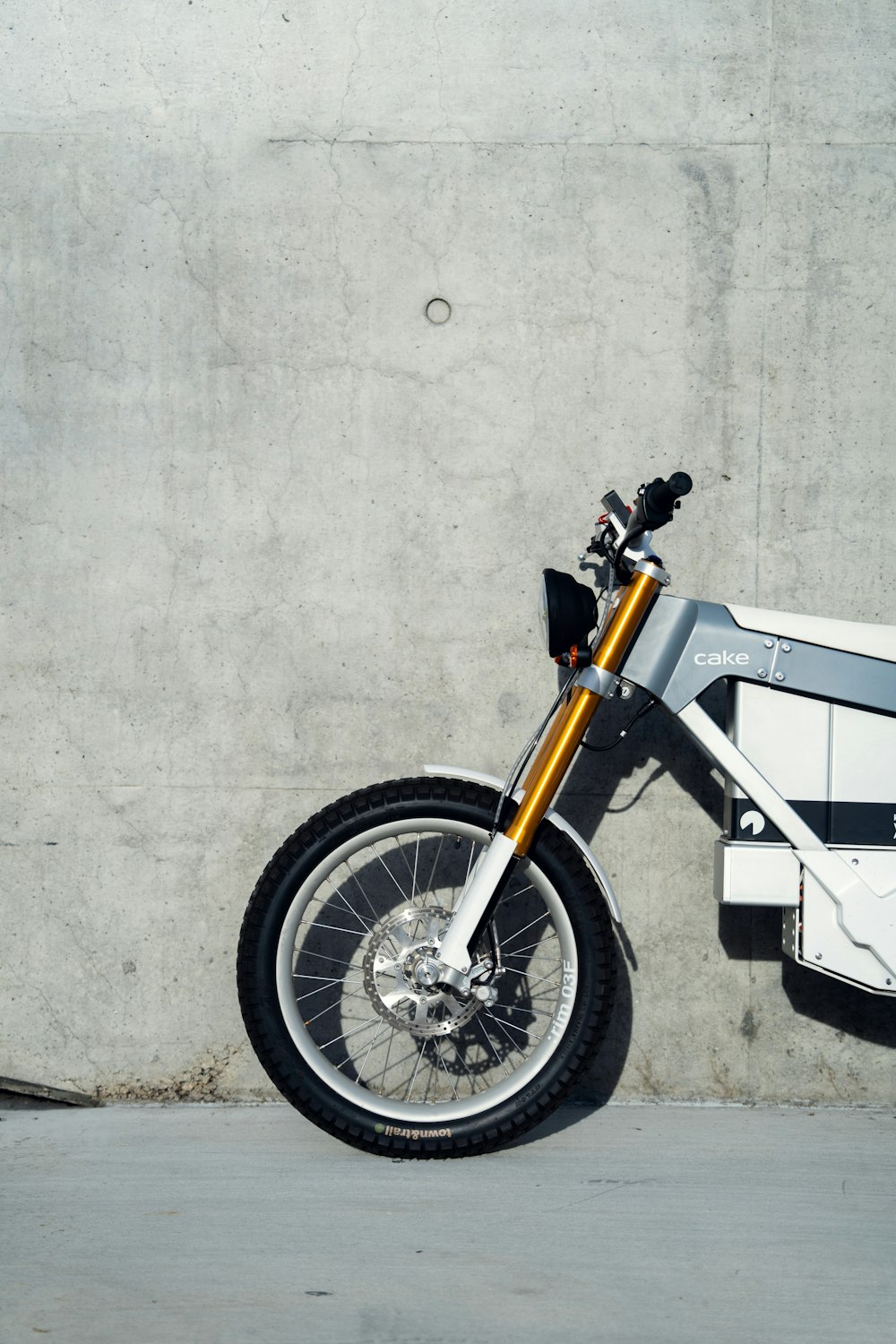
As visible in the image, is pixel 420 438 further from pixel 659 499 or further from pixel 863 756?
pixel 863 756

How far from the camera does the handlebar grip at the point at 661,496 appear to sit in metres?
1.97

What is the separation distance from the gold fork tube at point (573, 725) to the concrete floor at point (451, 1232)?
67cm

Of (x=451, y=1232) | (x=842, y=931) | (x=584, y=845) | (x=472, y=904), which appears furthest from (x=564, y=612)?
(x=451, y=1232)

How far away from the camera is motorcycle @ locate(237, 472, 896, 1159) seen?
7.05 feet

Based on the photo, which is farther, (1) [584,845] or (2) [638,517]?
(1) [584,845]

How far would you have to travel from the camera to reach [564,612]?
2129 mm

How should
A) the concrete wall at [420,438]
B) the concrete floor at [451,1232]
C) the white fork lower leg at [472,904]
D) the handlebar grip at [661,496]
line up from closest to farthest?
the concrete floor at [451,1232], the handlebar grip at [661,496], the white fork lower leg at [472,904], the concrete wall at [420,438]

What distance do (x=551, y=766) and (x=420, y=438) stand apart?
89 cm

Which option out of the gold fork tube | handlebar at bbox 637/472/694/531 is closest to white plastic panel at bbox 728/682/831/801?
the gold fork tube

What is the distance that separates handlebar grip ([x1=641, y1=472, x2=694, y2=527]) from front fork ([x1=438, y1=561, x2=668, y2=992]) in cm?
12

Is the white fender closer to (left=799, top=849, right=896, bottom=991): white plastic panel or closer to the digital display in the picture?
(left=799, top=849, right=896, bottom=991): white plastic panel

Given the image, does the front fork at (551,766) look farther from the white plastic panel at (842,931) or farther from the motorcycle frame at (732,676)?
the white plastic panel at (842,931)

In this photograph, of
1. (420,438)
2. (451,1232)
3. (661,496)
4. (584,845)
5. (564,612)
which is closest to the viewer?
(451,1232)

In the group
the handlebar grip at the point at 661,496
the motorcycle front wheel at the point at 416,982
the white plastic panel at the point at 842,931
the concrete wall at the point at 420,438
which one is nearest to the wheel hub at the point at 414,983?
the motorcycle front wheel at the point at 416,982
